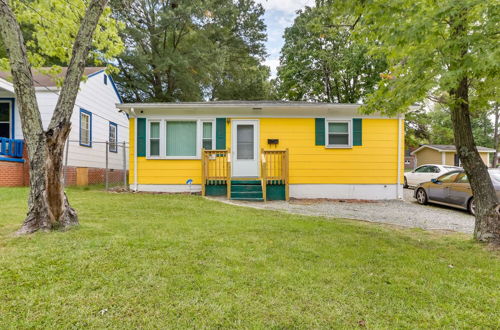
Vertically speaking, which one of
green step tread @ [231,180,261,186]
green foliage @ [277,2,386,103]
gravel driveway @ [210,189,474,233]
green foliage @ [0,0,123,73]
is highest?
green foliage @ [277,2,386,103]

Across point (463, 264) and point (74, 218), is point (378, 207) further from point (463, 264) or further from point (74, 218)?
point (74, 218)

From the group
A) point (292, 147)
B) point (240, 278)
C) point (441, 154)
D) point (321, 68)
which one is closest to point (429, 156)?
point (441, 154)

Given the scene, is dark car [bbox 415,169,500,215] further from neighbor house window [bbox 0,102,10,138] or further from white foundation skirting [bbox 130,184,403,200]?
neighbor house window [bbox 0,102,10,138]

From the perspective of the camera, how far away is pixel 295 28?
18.4m

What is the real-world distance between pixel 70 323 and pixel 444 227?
229 inches

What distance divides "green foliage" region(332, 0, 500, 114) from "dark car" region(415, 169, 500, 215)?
12.5ft

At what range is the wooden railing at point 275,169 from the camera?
7379mm

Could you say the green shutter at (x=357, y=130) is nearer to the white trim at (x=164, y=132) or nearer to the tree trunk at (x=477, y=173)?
the tree trunk at (x=477, y=173)

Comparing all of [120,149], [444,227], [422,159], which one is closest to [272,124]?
[444,227]

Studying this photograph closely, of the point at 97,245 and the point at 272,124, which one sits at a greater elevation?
the point at 272,124

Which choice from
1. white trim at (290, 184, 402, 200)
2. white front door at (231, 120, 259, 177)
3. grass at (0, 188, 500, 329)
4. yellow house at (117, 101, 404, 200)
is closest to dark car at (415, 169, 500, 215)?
yellow house at (117, 101, 404, 200)

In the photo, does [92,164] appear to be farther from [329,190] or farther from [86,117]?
[329,190]

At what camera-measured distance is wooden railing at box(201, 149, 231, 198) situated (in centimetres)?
758

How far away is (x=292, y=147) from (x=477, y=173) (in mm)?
4994
